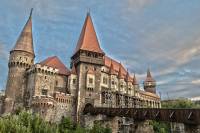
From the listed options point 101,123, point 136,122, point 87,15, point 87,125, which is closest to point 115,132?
point 101,123

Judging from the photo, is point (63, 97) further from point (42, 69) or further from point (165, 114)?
point (165, 114)

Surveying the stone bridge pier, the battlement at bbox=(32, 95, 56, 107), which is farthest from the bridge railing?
the battlement at bbox=(32, 95, 56, 107)

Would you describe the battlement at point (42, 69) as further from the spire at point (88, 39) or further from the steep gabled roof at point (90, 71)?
the spire at point (88, 39)

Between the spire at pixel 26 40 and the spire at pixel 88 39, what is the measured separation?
391 inches

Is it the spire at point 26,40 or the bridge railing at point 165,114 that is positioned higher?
the spire at point 26,40

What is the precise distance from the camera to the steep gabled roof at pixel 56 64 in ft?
152

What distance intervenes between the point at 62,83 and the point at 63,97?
395 centimetres

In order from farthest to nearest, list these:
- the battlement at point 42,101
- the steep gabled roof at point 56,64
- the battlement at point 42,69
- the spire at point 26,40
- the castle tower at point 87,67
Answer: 1. the steep gabled roof at point 56,64
2. the castle tower at point 87,67
3. the spire at point 26,40
4. the battlement at point 42,69
5. the battlement at point 42,101

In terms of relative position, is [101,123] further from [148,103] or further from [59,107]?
[148,103]

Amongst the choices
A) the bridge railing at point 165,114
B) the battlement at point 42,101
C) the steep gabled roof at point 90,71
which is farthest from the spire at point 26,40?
the bridge railing at point 165,114

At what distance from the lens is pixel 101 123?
1460 inches

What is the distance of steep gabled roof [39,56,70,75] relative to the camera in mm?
46219

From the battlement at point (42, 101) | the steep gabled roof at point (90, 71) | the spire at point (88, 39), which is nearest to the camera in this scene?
the battlement at point (42, 101)

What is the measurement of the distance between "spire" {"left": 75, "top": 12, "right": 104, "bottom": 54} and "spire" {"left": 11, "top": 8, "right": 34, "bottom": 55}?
9.94m
